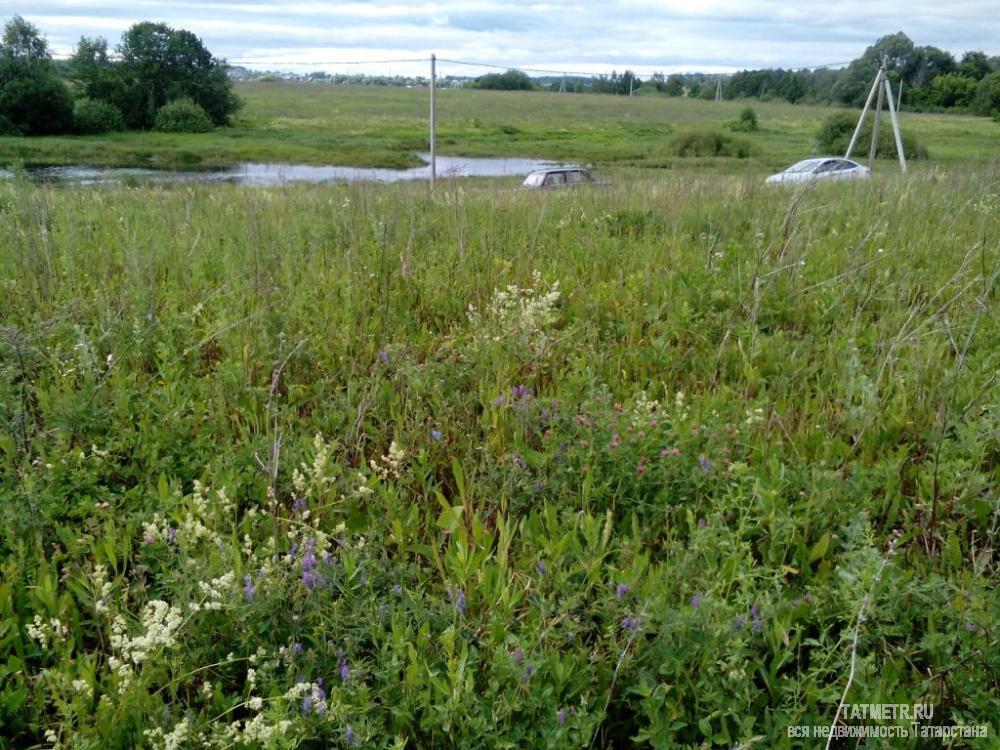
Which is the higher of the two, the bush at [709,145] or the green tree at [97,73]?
the green tree at [97,73]

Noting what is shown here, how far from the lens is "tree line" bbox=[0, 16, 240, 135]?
Result: 34.0m

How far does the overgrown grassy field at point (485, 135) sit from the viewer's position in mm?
37688

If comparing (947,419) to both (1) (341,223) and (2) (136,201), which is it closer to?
(1) (341,223)

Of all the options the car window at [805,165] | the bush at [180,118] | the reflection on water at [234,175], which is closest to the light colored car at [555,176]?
the reflection on water at [234,175]

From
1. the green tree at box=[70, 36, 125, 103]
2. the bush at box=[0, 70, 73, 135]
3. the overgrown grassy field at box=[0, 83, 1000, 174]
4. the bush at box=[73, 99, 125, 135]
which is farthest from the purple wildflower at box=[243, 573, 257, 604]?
the green tree at box=[70, 36, 125, 103]

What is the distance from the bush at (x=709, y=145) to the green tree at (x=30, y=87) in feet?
99.1

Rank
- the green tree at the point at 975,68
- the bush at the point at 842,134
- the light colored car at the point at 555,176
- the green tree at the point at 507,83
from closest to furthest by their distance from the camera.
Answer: the light colored car at the point at 555,176 < the bush at the point at 842,134 < the green tree at the point at 975,68 < the green tree at the point at 507,83

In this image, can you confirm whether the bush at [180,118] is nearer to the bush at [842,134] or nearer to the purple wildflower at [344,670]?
the bush at [842,134]

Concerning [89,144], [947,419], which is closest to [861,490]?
[947,419]

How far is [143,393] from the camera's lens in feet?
10.5

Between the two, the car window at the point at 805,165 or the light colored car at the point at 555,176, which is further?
the car window at the point at 805,165

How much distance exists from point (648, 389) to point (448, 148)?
49976 millimetres

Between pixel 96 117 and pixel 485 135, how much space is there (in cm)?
2645

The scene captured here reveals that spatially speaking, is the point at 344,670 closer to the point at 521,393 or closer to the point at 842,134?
the point at 521,393
